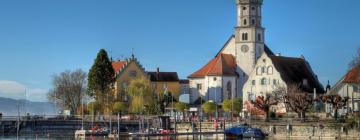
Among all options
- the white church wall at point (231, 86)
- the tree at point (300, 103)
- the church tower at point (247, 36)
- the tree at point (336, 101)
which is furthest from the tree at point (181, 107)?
the tree at point (336, 101)

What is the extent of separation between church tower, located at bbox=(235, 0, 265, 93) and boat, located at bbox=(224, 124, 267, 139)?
42.9m

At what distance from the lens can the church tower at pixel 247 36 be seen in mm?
120125

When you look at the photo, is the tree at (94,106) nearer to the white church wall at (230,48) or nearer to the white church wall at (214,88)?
the white church wall at (214,88)

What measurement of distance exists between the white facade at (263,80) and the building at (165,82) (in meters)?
23.5

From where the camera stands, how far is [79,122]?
104 metres

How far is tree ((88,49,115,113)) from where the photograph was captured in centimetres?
11431

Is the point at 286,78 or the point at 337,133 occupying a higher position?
the point at 286,78

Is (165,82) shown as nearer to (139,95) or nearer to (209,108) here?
(139,95)

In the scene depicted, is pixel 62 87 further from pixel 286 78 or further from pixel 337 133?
pixel 337 133

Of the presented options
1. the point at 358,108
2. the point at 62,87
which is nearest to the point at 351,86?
the point at 358,108

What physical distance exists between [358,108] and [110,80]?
1623 inches

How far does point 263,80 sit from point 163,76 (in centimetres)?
2926

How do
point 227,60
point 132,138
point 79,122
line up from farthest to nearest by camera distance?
point 227,60
point 79,122
point 132,138

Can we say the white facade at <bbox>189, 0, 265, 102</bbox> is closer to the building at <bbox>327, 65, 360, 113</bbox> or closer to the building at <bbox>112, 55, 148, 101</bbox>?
the building at <bbox>112, 55, 148, 101</bbox>
